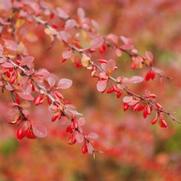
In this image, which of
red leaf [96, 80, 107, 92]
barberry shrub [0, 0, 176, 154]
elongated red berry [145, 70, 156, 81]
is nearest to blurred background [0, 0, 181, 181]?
elongated red berry [145, 70, 156, 81]

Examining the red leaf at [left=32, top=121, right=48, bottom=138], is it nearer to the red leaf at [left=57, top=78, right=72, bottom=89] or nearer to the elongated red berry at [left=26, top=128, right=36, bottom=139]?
the elongated red berry at [left=26, top=128, right=36, bottom=139]

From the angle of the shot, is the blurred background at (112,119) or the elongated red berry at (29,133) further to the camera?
the blurred background at (112,119)

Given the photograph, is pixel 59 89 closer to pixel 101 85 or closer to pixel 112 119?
pixel 101 85

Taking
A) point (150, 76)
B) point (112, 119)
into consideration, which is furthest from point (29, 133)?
point (112, 119)

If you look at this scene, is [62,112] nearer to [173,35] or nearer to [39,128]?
[39,128]

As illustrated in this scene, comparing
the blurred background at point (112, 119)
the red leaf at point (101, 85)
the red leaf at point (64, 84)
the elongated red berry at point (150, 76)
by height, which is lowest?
the blurred background at point (112, 119)

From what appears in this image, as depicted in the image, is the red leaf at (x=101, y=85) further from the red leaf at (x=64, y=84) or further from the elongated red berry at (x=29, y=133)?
the elongated red berry at (x=29, y=133)

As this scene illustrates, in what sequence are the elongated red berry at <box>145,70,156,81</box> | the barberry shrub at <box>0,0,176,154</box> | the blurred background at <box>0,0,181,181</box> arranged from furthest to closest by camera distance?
1. the blurred background at <box>0,0,181,181</box>
2. the elongated red berry at <box>145,70,156,81</box>
3. the barberry shrub at <box>0,0,176,154</box>

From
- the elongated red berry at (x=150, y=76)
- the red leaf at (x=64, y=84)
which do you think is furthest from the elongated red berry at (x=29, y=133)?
the elongated red berry at (x=150, y=76)
